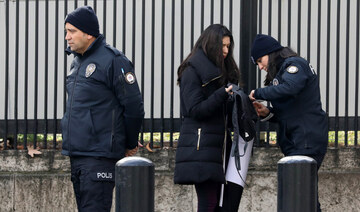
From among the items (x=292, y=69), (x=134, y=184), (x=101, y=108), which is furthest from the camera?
(x=292, y=69)

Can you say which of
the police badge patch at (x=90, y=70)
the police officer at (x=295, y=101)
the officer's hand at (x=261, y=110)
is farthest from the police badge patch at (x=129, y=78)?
the officer's hand at (x=261, y=110)

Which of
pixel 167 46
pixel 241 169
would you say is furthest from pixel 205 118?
pixel 167 46

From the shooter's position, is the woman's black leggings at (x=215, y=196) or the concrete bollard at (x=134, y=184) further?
the woman's black leggings at (x=215, y=196)

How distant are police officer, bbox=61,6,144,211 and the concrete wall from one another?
2235 mm

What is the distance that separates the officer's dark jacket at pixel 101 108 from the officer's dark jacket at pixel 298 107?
102cm

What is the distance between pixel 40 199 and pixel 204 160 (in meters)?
2.54

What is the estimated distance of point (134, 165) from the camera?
16.3 feet

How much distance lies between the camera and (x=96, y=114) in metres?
5.82

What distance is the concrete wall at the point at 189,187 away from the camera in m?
8.16

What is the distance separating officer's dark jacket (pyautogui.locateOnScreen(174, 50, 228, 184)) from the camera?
609 cm

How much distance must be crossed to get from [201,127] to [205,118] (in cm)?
7

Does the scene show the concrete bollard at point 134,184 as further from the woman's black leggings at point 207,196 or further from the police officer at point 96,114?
the woman's black leggings at point 207,196

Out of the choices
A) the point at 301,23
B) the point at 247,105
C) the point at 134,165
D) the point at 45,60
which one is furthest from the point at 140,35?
the point at 134,165

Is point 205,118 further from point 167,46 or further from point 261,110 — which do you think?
point 167,46
